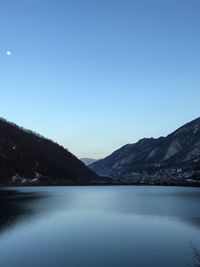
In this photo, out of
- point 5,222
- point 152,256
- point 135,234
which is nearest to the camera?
point 152,256

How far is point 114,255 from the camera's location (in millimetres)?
45781

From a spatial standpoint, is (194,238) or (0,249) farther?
(194,238)

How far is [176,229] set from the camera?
66750mm

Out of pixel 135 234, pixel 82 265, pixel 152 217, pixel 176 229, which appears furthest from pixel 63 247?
pixel 152 217

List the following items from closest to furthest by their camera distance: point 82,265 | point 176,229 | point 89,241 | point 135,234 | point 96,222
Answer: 1. point 82,265
2. point 89,241
3. point 135,234
4. point 176,229
5. point 96,222

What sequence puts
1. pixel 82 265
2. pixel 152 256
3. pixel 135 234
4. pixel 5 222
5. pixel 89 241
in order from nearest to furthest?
pixel 82 265 < pixel 152 256 < pixel 89 241 < pixel 135 234 < pixel 5 222

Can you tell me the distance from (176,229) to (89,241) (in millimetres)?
17845

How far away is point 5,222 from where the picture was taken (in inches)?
2854

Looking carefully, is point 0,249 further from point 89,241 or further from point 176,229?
point 176,229

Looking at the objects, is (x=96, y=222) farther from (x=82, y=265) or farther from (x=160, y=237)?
(x=82, y=265)

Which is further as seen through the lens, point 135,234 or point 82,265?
point 135,234

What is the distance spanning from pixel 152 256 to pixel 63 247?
11.9 meters

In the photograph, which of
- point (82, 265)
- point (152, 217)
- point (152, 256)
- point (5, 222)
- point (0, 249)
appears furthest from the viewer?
point (152, 217)

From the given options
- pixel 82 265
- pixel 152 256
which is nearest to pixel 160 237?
pixel 152 256
